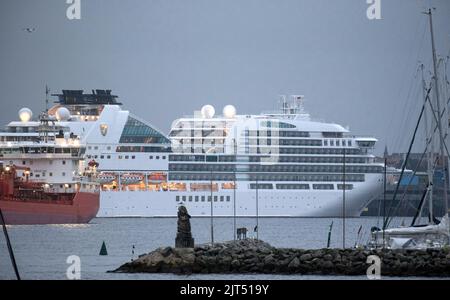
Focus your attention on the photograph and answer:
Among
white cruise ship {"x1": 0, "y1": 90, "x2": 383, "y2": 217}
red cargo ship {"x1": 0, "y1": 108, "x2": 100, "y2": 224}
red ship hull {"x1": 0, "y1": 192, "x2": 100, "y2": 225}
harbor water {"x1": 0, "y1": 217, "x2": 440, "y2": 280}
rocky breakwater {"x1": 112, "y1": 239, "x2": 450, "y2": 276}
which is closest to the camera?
rocky breakwater {"x1": 112, "y1": 239, "x2": 450, "y2": 276}

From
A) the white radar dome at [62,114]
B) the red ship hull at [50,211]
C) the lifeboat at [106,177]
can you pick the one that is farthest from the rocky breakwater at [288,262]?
the white radar dome at [62,114]

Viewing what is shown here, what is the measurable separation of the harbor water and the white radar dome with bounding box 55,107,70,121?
285 inches

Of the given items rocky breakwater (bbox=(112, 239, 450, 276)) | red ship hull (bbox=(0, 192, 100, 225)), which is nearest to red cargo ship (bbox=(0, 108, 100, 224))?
red ship hull (bbox=(0, 192, 100, 225))

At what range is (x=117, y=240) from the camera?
61.3 m

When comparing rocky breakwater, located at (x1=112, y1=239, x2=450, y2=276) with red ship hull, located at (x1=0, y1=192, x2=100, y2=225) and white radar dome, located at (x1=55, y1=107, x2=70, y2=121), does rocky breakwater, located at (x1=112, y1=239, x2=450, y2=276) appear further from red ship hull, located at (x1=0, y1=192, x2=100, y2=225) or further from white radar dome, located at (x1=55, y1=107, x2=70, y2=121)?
white radar dome, located at (x1=55, y1=107, x2=70, y2=121)

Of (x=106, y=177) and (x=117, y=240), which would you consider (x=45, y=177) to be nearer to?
(x=106, y=177)

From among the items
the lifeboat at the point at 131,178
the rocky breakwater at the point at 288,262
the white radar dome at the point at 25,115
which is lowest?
the rocky breakwater at the point at 288,262

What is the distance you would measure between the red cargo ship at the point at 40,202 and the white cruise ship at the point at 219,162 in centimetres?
1304

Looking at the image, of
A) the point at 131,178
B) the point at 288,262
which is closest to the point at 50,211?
the point at 131,178

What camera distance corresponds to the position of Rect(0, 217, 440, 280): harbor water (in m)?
40.1

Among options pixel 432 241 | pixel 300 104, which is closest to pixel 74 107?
pixel 300 104

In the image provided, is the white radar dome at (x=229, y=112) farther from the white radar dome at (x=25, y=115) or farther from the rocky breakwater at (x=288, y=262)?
the rocky breakwater at (x=288, y=262)

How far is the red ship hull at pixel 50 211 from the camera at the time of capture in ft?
242

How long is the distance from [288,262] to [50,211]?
39.1m
